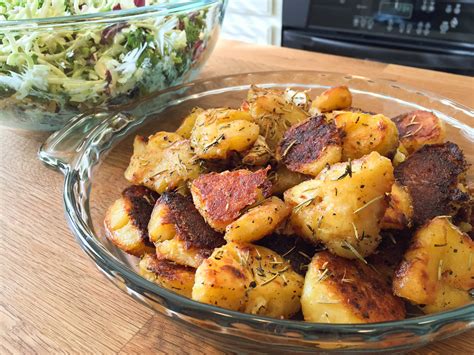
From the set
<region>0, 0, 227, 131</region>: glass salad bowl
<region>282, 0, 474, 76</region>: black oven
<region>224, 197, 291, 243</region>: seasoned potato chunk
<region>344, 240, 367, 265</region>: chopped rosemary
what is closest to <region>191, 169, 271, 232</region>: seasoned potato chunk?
<region>224, 197, 291, 243</region>: seasoned potato chunk

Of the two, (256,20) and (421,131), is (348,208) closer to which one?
(421,131)

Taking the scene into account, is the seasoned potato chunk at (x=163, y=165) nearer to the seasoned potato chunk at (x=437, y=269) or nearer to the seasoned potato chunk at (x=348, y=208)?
the seasoned potato chunk at (x=348, y=208)

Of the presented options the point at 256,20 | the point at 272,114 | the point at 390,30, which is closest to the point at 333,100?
the point at 272,114

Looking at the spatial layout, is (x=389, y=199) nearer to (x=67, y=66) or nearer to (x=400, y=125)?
(x=400, y=125)

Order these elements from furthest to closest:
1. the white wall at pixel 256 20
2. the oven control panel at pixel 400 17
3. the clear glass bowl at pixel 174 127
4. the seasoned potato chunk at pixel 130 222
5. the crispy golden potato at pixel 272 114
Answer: the white wall at pixel 256 20
the oven control panel at pixel 400 17
the crispy golden potato at pixel 272 114
the seasoned potato chunk at pixel 130 222
the clear glass bowl at pixel 174 127

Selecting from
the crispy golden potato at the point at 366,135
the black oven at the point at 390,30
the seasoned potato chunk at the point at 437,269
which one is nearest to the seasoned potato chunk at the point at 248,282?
the seasoned potato chunk at the point at 437,269
